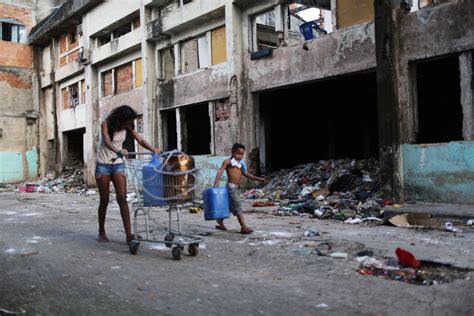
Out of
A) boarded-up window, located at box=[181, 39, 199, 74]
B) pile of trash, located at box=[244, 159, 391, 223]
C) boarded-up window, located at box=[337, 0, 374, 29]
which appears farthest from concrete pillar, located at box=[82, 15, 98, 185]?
boarded-up window, located at box=[337, 0, 374, 29]

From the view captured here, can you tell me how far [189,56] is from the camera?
53.0ft

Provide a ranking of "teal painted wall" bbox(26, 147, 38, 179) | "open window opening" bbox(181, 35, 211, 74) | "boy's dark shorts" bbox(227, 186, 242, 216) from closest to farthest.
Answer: "boy's dark shorts" bbox(227, 186, 242, 216), "open window opening" bbox(181, 35, 211, 74), "teal painted wall" bbox(26, 147, 38, 179)

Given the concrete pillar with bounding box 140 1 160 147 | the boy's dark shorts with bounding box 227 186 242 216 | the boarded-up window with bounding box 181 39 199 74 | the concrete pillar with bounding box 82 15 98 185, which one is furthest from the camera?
the concrete pillar with bounding box 82 15 98 185

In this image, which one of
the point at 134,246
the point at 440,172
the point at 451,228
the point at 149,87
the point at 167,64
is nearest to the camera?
the point at 134,246

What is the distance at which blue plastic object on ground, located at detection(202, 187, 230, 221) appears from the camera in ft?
18.9

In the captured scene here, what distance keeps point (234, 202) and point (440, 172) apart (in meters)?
4.72

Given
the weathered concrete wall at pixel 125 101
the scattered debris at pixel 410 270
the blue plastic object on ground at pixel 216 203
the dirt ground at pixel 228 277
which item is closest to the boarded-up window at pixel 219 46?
the weathered concrete wall at pixel 125 101

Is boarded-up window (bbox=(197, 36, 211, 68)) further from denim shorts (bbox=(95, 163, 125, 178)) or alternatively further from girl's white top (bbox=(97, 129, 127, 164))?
denim shorts (bbox=(95, 163, 125, 178))

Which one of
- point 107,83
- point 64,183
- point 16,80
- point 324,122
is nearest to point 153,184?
point 324,122

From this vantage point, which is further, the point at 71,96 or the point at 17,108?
the point at 17,108

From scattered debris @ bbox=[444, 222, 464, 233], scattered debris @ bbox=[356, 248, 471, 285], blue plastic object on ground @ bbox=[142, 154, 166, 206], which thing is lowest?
scattered debris @ bbox=[444, 222, 464, 233]

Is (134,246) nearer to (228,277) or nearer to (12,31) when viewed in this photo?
(228,277)

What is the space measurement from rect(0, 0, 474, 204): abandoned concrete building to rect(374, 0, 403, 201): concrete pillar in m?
0.02

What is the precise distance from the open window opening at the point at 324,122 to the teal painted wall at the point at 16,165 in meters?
16.2
